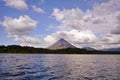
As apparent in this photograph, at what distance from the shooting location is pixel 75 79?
37469 millimetres

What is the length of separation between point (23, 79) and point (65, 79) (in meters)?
7.56

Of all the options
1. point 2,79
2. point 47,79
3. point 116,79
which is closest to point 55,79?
point 47,79

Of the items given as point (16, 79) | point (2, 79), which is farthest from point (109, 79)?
point (2, 79)

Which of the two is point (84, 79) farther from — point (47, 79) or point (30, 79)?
point (30, 79)

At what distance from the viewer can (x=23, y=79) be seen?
36438 millimetres

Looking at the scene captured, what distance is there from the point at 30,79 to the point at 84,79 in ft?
32.3

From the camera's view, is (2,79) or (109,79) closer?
(2,79)

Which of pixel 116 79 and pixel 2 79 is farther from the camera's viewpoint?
pixel 116 79

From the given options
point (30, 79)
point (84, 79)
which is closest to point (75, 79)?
point (84, 79)

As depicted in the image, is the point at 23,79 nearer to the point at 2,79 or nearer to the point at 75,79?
the point at 2,79

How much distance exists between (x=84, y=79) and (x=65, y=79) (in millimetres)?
3521

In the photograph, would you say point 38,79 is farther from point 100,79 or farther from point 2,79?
point 100,79

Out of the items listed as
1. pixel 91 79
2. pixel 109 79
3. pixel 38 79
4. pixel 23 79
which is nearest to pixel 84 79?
pixel 91 79

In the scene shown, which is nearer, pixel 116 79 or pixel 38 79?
pixel 38 79
